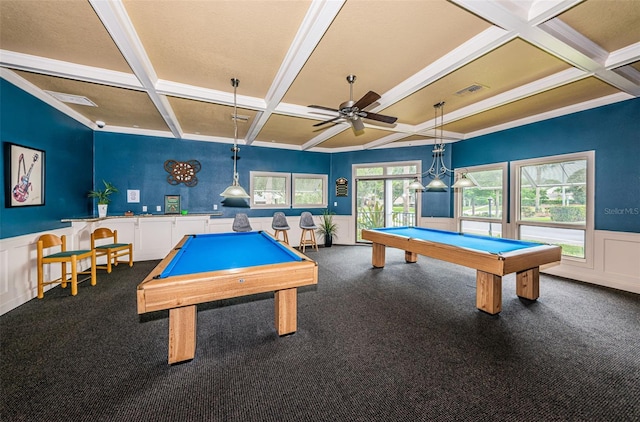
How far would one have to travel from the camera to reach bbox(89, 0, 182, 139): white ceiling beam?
1.94m

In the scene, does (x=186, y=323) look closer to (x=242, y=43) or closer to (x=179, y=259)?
(x=179, y=259)

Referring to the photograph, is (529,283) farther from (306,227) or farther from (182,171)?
(182,171)

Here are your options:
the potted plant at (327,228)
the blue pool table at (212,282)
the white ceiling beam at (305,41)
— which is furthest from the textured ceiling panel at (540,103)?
the blue pool table at (212,282)

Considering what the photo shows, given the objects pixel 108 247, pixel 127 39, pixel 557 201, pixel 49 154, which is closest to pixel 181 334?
pixel 127 39

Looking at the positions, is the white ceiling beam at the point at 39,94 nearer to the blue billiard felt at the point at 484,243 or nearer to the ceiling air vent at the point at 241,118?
the ceiling air vent at the point at 241,118

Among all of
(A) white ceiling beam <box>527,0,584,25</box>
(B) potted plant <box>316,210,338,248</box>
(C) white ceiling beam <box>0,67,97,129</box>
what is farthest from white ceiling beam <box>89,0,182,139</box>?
(B) potted plant <box>316,210,338,248</box>

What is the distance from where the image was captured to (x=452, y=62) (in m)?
2.69

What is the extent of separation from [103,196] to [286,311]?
4.90 m

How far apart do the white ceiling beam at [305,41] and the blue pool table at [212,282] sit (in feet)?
6.73

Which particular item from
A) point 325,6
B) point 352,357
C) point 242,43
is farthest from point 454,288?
point 242,43

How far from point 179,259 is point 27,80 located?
3285 mm

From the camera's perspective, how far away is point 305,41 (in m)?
2.33

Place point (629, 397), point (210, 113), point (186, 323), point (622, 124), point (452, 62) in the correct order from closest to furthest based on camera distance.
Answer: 1. point (629, 397)
2. point (186, 323)
3. point (452, 62)
4. point (622, 124)
5. point (210, 113)

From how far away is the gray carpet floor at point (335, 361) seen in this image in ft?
5.32
